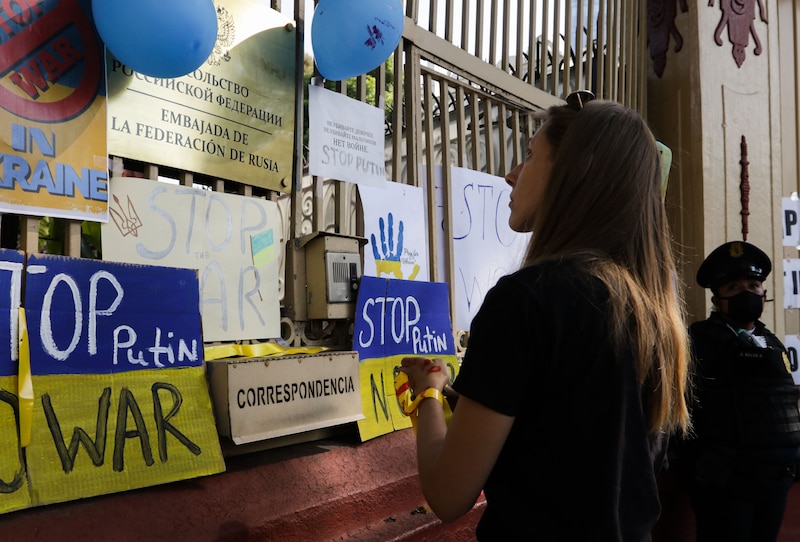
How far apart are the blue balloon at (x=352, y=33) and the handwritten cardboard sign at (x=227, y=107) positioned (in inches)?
5.0

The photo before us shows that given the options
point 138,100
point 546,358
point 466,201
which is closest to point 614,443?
point 546,358

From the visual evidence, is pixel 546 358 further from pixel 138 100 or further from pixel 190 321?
pixel 138 100

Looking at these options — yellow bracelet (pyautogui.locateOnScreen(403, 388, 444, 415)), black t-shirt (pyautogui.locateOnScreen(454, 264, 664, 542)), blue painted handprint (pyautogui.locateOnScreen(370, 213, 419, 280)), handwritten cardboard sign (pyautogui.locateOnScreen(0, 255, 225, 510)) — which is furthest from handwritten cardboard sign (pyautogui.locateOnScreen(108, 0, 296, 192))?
black t-shirt (pyautogui.locateOnScreen(454, 264, 664, 542))

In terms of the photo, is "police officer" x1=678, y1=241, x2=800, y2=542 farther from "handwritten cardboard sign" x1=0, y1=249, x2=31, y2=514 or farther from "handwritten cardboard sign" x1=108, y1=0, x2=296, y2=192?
"handwritten cardboard sign" x1=0, y1=249, x2=31, y2=514

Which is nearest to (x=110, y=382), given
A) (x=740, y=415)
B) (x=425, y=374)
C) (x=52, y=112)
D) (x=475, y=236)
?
(x=52, y=112)

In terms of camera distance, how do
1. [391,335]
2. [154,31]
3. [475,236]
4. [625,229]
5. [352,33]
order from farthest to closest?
[475,236]
[391,335]
[352,33]
[154,31]
[625,229]

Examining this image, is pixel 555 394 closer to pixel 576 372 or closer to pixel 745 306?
pixel 576 372

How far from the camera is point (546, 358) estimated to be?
110 centimetres

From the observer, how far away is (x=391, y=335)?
267 centimetres

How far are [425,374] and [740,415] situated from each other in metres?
2.16

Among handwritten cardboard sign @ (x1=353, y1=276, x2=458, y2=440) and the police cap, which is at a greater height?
the police cap

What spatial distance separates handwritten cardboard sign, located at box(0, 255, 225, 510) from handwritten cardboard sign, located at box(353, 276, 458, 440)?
2.31 feet

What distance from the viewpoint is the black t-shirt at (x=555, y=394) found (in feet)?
3.56

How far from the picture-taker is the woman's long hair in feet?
3.86
